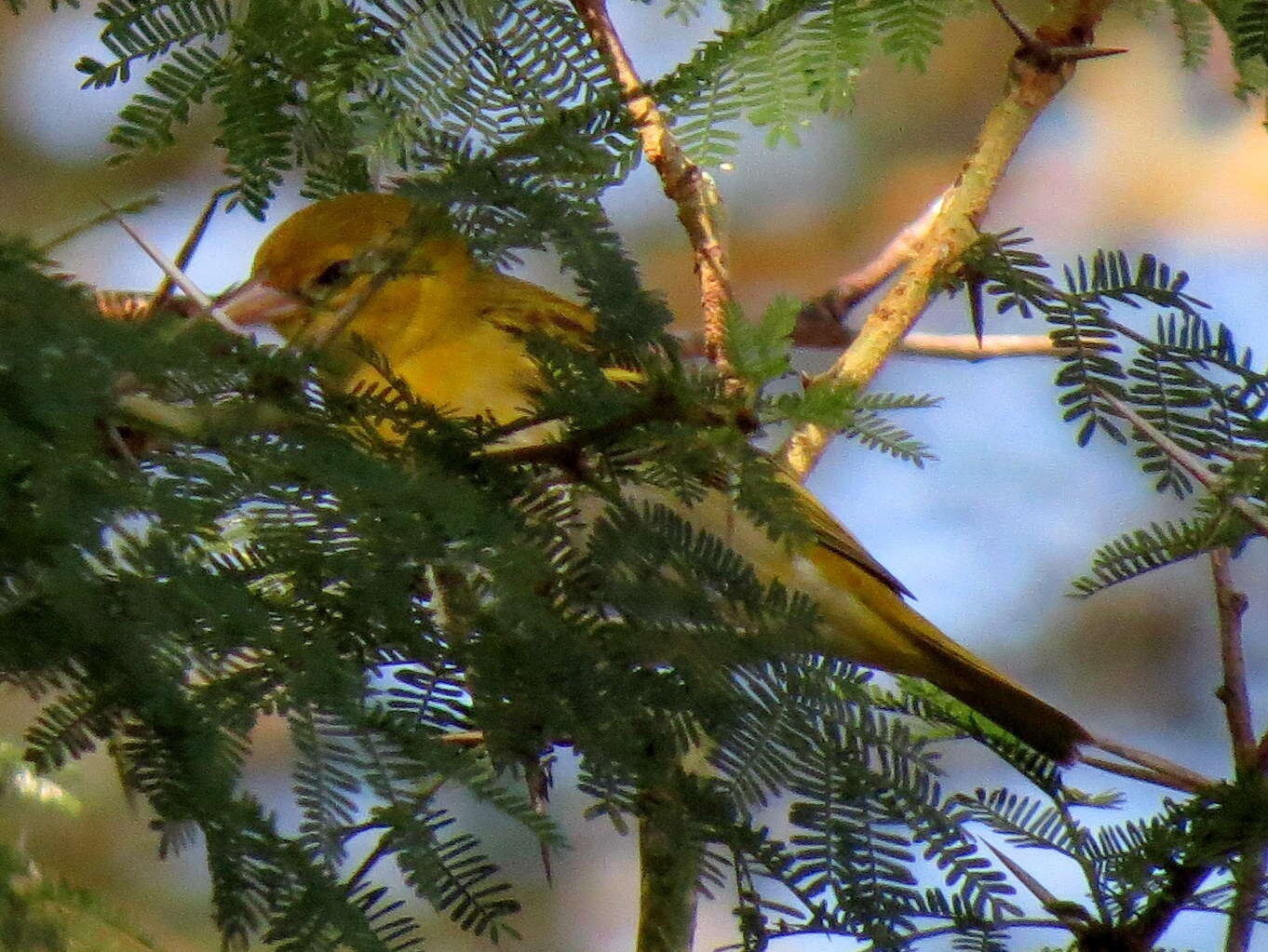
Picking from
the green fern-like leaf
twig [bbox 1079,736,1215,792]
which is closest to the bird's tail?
twig [bbox 1079,736,1215,792]

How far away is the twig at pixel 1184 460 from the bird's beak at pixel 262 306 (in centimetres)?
145

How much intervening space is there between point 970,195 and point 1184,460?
109cm

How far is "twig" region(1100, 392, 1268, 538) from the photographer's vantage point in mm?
1783

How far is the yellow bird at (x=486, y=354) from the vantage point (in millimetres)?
2656

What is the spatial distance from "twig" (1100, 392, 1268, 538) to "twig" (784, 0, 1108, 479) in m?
0.93

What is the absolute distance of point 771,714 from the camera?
62.8 inches

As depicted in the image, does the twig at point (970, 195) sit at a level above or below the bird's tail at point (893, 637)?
above

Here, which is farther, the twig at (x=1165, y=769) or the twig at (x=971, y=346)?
the twig at (x=971, y=346)

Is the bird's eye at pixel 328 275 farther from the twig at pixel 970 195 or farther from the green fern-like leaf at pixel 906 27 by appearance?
A: the green fern-like leaf at pixel 906 27

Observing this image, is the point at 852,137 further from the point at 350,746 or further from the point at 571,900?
the point at 350,746

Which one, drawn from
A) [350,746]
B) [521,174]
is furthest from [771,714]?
[521,174]

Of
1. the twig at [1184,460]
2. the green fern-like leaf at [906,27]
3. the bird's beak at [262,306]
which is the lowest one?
the twig at [1184,460]

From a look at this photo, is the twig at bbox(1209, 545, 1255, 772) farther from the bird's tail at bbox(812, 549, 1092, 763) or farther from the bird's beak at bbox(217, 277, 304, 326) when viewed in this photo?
the bird's beak at bbox(217, 277, 304, 326)

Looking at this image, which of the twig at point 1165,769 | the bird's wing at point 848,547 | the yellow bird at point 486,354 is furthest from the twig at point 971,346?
the twig at point 1165,769
